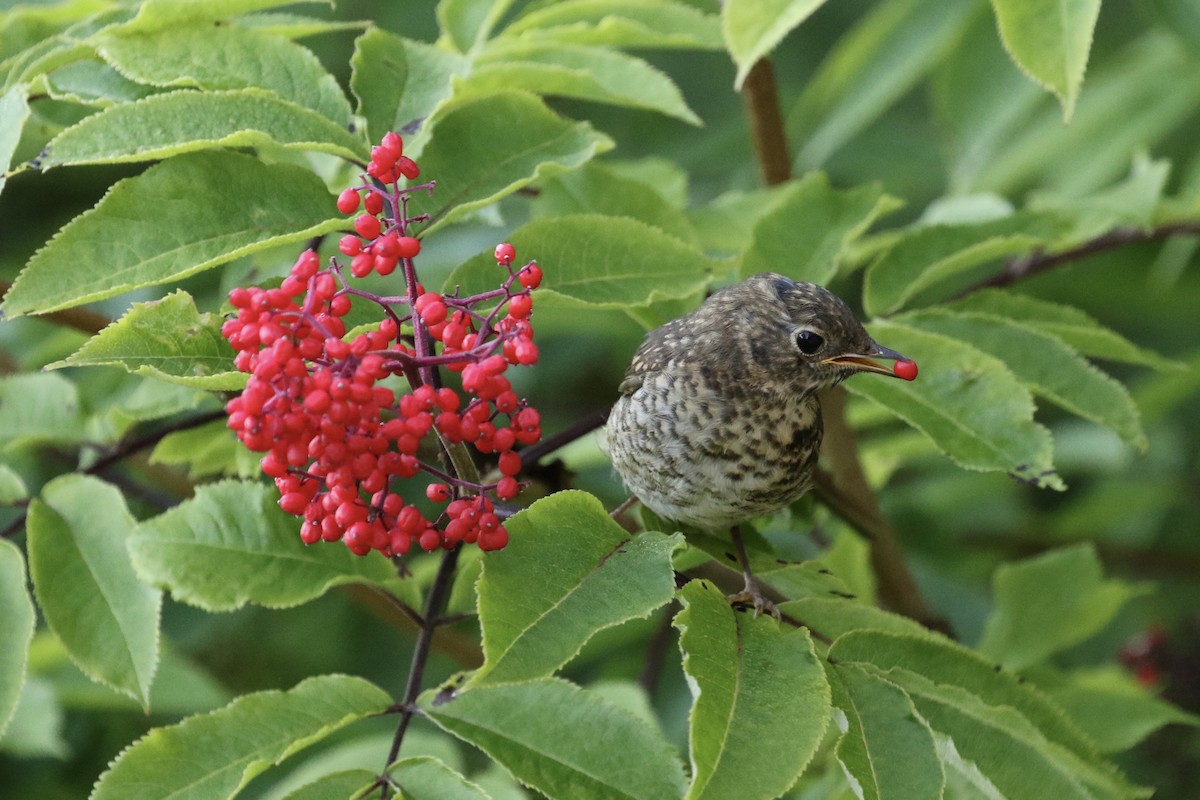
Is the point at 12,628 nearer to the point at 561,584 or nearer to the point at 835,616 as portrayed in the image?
the point at 561,584

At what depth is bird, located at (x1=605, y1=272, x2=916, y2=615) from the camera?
1.95 metres

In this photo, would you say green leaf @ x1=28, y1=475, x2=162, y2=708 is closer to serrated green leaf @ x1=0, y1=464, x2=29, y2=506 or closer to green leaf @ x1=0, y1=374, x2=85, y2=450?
serrated green leaf @ x1=0, y1=464, x2=29, y2=506

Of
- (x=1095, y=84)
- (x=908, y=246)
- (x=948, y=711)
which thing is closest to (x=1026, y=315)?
(x=908, y=246)

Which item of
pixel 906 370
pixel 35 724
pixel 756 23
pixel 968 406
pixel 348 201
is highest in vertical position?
pixel 756 23

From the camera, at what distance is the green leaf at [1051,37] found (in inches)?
71.2

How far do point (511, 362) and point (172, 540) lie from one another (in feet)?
1.65

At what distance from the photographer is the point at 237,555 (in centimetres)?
171

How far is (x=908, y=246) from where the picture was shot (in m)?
2.20

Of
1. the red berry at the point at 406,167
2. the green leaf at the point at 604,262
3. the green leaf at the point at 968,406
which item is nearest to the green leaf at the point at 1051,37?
the green leaf at the point at 968,406

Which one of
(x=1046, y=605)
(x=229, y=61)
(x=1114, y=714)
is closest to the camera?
(x=229, y=61)

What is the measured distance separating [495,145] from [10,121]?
25.8 inches

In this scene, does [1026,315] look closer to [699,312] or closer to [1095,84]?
[699,312]

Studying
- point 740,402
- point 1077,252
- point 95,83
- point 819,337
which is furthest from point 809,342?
point 95,83

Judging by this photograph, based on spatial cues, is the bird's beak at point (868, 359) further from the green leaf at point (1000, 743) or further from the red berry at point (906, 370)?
the green leaf at point (1000, 743)
